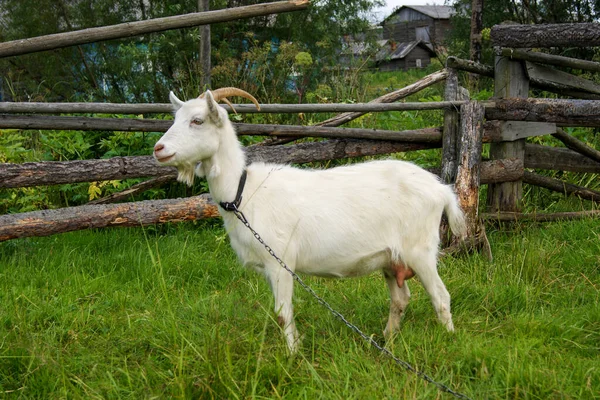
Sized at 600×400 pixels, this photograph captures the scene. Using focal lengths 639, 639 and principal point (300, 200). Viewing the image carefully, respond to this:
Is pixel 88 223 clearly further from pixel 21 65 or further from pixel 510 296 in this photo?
pixel 21 65

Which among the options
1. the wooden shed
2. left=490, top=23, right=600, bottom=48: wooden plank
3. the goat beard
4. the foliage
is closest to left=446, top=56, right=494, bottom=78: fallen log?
left=490, top=23, right=600, bottom=48: wooden plank

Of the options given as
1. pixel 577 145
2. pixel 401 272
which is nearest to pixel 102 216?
pixel 401 272

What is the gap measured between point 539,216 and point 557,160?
0.81m

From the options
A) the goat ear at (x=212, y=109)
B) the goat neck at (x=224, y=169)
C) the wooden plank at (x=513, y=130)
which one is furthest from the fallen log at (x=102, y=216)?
the wooden plank at (x=513, y=130)

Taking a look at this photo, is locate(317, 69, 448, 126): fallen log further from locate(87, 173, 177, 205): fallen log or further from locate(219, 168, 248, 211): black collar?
locate(219, 168, 248, 211): black collar

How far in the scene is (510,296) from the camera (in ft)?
15.3

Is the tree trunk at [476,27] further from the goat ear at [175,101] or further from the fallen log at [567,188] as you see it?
the goat ear at [175,101]

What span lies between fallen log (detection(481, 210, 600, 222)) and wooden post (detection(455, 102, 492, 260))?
18.9 inches

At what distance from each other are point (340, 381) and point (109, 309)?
6.84 ft

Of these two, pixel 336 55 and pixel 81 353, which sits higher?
pixel 336 55

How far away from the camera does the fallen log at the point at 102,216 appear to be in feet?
16.8

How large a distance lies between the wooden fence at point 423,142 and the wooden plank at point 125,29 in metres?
0.02

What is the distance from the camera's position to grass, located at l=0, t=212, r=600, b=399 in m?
3.19

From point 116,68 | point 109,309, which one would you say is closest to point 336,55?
point 116,68
